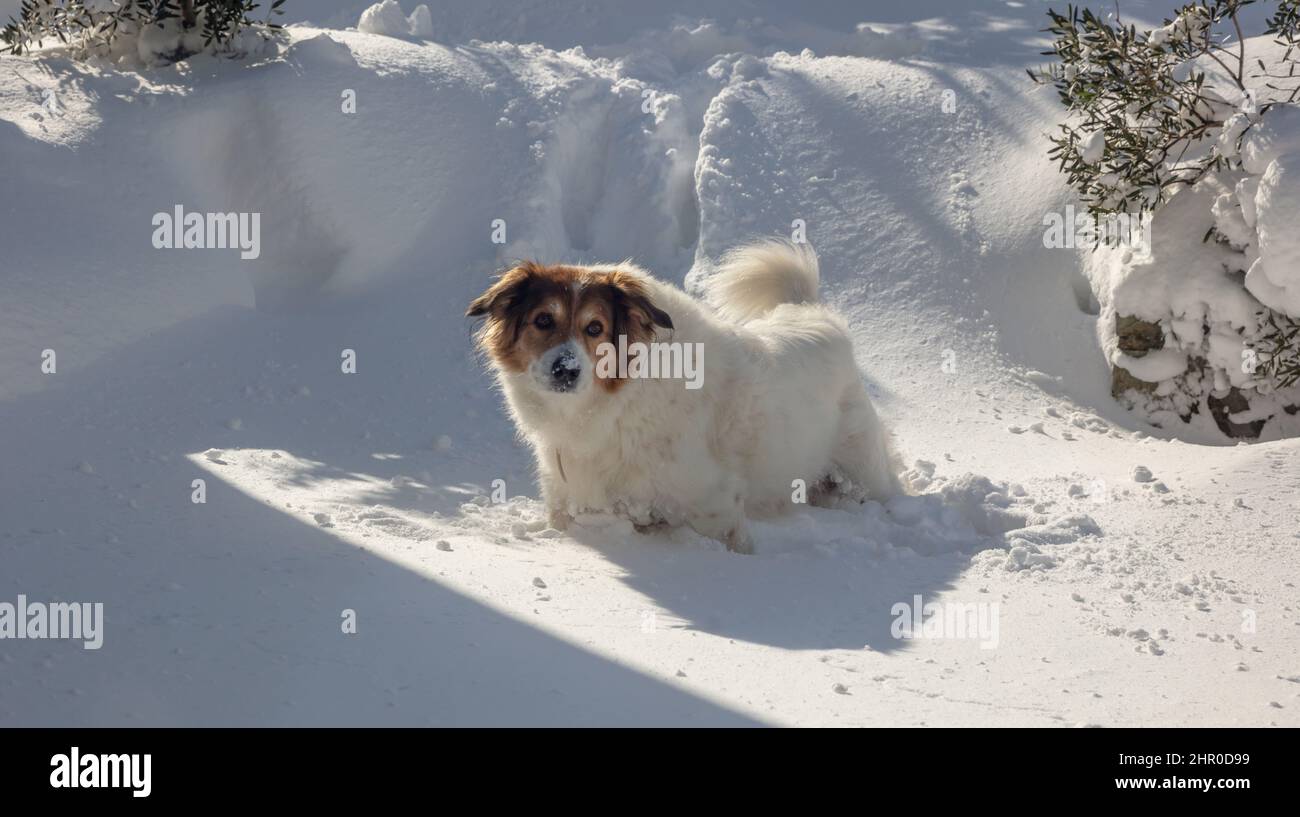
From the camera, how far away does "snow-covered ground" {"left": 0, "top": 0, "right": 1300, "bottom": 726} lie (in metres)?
3.39

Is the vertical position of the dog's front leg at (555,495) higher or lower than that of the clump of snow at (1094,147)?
lower

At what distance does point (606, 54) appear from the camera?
9773 mm

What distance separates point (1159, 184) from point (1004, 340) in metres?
1.29

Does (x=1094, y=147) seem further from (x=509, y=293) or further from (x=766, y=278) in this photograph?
(x=509, y=293)

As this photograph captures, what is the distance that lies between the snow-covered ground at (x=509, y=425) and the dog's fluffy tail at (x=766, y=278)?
1.09 meters

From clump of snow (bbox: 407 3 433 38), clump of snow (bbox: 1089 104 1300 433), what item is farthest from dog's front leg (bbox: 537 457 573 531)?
clump of snow (bbox: 407 3 433 38)

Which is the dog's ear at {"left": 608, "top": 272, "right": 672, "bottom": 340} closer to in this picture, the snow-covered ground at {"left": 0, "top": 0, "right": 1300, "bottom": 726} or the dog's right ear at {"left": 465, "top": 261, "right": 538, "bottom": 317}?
the dog's right ear at {"left": 465, "top": 261, "right": 538, "bottom": 317}

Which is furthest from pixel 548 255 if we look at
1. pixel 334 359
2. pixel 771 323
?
pixel 771 323

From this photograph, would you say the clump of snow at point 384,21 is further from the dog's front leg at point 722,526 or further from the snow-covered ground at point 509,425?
the dog's front leg at point 722,526

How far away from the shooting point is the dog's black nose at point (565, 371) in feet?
15.2

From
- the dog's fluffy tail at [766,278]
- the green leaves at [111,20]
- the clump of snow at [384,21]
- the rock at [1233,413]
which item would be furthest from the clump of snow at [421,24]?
the rock at [1233,413]

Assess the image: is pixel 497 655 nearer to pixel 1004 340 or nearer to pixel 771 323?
pixel 771 323

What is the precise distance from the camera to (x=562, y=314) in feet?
15.8

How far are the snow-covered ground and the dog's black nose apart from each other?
0.72 m
